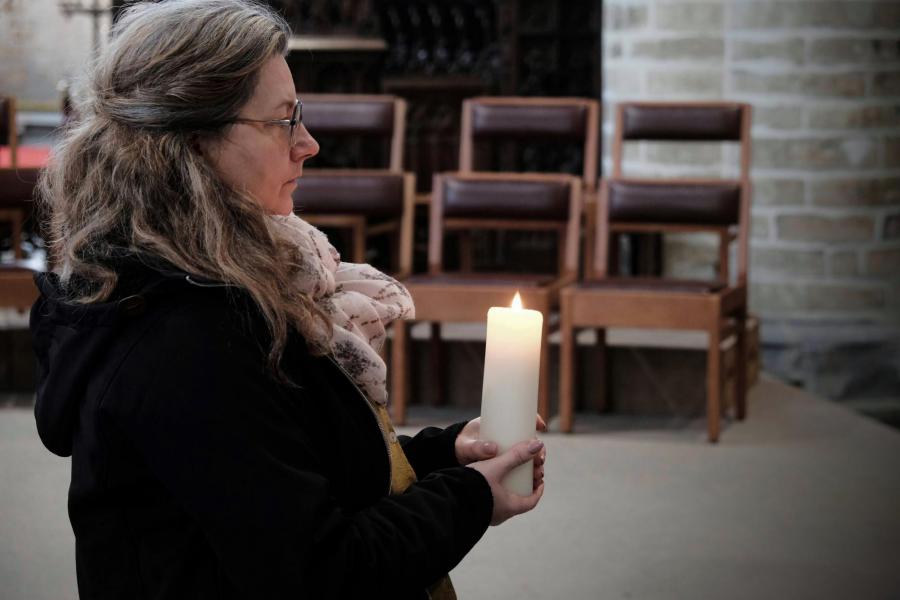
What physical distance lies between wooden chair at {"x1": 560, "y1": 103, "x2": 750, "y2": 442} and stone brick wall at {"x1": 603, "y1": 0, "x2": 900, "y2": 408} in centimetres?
79

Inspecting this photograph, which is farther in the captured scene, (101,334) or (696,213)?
(696,213)

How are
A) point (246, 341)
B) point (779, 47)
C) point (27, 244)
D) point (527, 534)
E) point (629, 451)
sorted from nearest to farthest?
point (246, 341), point (527, 534), point (629, 451), point (779, 47), point (27, 244)

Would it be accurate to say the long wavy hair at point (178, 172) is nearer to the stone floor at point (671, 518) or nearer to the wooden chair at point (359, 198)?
the stone floor at point (671, 518)

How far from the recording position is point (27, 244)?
6613 millimetres

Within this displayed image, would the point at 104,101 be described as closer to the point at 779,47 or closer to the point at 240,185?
the point at 240,185

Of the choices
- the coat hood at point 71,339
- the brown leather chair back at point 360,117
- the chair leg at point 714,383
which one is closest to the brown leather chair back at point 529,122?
the brown leather chair back at point 360,117

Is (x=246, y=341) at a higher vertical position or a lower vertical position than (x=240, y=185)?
lower

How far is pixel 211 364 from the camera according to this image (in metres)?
1.05

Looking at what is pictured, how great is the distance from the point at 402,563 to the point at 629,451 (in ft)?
8.84

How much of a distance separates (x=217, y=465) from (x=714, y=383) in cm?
304

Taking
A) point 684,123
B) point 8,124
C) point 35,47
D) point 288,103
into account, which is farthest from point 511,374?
point 35,47

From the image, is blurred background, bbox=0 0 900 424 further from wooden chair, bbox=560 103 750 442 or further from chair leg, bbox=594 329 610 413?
chair leg, bbox=594 329 610 413

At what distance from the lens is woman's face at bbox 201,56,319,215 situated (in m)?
1.15

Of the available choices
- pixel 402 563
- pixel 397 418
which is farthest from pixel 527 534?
pixel 402 563
